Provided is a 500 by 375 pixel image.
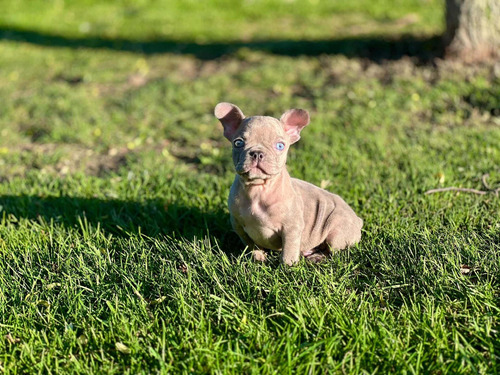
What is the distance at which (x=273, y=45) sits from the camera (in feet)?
32.3

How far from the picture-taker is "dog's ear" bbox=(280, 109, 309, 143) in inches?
136

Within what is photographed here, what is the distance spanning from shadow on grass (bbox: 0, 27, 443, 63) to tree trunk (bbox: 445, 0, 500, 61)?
1.24ft

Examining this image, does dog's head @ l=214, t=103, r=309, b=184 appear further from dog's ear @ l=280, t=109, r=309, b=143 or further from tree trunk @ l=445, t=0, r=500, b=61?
tree trunk @ l=445, t=0, r=500, b=61

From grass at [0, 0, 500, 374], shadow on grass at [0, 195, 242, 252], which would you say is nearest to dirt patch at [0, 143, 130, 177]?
grass at [0, 0, 500, 374]

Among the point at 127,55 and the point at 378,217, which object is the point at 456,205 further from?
the point at 127,55

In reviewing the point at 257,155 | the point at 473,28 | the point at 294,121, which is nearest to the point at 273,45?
the point at 473,28

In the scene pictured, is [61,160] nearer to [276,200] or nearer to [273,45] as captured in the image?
[276,200]

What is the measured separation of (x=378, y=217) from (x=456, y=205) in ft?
2.16

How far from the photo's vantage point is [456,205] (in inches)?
170

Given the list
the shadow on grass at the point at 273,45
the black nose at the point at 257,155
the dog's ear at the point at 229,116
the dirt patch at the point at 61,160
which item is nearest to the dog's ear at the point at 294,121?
the dog's ear at the point at 229,116

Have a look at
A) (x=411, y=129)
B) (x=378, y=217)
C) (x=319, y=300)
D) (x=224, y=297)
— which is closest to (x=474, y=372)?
(x=319, y=300)

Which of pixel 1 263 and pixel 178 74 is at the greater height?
pixel 178 74

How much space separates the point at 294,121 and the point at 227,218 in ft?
4.05

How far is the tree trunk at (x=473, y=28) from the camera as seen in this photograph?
23.5 feet
